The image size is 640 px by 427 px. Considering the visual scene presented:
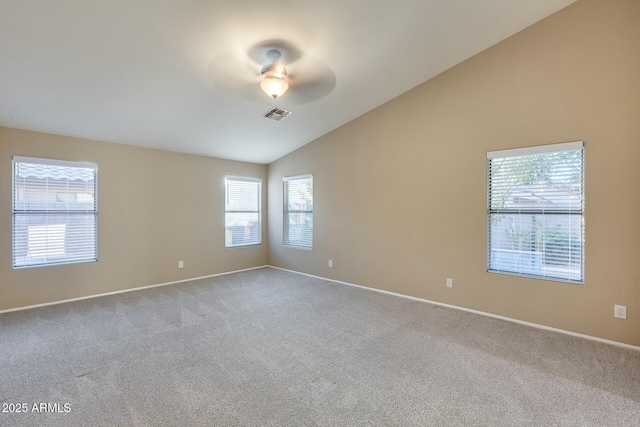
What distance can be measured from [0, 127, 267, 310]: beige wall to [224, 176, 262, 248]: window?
15 cm

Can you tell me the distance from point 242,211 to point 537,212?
4.98m

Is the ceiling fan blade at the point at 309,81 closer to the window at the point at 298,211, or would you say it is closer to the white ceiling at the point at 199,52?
the white ceiling at the point at 199,52

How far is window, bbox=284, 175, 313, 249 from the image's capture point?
5691 millimetres

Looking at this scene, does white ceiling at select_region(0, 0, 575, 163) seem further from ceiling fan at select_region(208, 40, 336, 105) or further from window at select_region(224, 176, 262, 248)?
window at select_region(224, 176, 262, 248)

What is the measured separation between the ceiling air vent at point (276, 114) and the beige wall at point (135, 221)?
1964 mm

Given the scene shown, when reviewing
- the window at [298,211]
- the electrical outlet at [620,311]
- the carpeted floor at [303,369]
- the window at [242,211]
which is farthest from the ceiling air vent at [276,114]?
the electrical outlet at [620,311]

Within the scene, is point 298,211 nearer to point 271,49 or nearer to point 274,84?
point 274,84

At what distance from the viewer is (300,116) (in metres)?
4.42

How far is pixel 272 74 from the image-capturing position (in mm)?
2869

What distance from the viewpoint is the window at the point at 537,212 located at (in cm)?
305

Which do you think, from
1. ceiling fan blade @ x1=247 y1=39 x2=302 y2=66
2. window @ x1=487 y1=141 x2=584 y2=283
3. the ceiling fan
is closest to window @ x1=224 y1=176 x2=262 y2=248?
the ceiling fan

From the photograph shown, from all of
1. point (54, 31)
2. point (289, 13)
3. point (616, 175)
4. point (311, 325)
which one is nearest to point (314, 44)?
point (289, 13)

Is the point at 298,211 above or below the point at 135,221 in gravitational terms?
above

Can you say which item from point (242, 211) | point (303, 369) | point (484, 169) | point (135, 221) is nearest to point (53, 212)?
point (135, 221)
